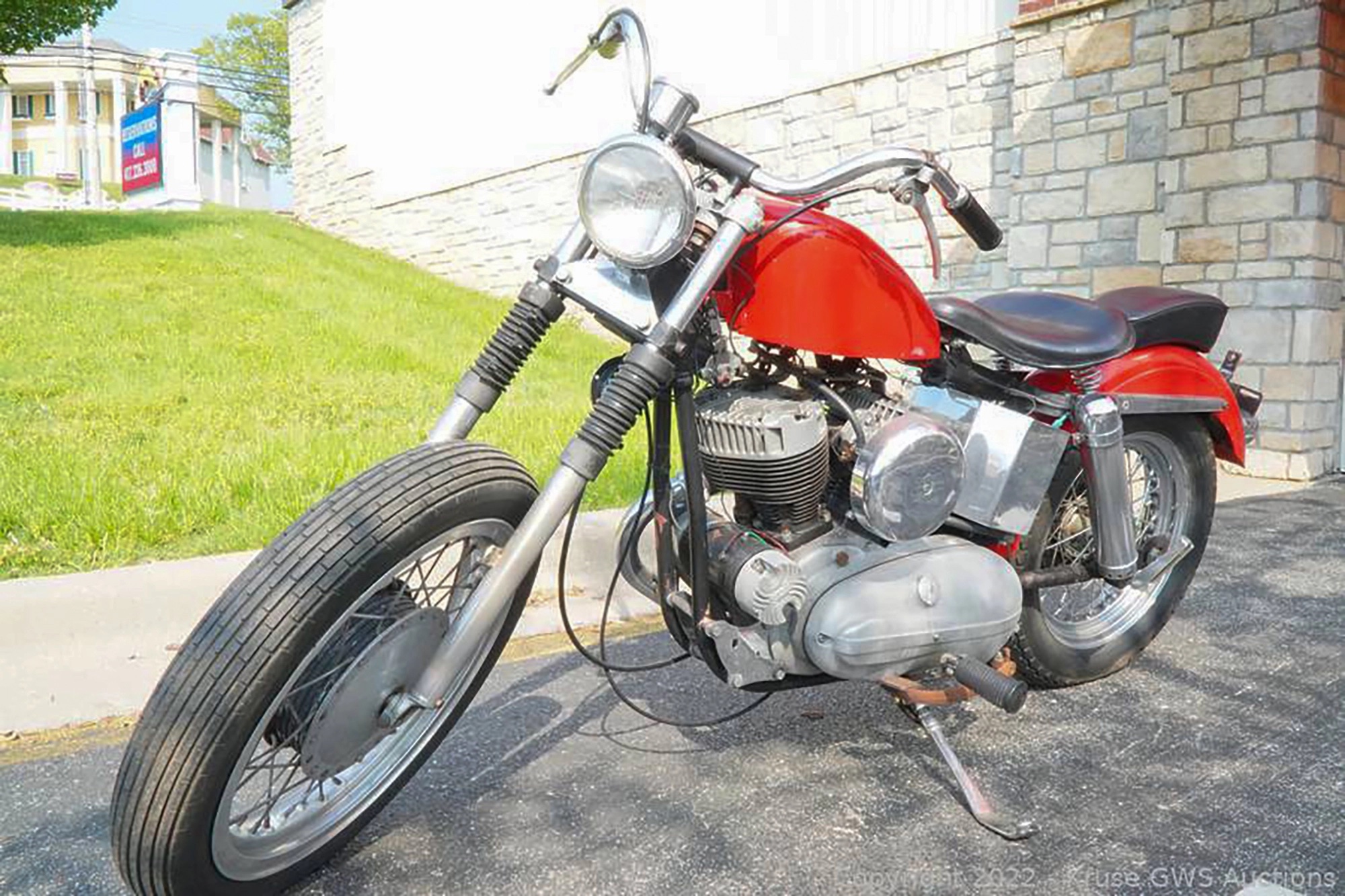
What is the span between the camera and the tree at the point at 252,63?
51.2m

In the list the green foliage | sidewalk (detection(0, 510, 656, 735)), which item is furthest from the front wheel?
the green foliage

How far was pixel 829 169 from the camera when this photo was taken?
236 cm

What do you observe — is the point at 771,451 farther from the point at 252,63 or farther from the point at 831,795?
the point at 252,63

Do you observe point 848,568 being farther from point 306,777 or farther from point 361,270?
point 361,270

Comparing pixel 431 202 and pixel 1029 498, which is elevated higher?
pixel 431 202

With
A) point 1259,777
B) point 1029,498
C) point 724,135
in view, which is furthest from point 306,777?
point 724,135

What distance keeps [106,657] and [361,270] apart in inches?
502

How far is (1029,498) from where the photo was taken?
9.71 feet

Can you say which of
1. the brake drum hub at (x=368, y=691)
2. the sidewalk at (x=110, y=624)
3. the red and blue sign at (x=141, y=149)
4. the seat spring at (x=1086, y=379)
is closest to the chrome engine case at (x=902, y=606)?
the seat spring at (x=1086, y=379)

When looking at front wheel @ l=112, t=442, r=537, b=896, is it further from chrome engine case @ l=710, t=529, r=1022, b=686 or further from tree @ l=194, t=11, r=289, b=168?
tree @ l=194, t=11, r=289, b=168

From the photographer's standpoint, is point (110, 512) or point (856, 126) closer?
point (110, 512)

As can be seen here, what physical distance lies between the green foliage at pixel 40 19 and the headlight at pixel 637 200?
1476cm

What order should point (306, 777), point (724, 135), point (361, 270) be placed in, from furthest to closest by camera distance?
point (361, 270) < point (724, 135) < point (306, 777)

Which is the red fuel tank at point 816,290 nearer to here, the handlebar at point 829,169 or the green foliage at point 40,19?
the handlebar at point 829,169
